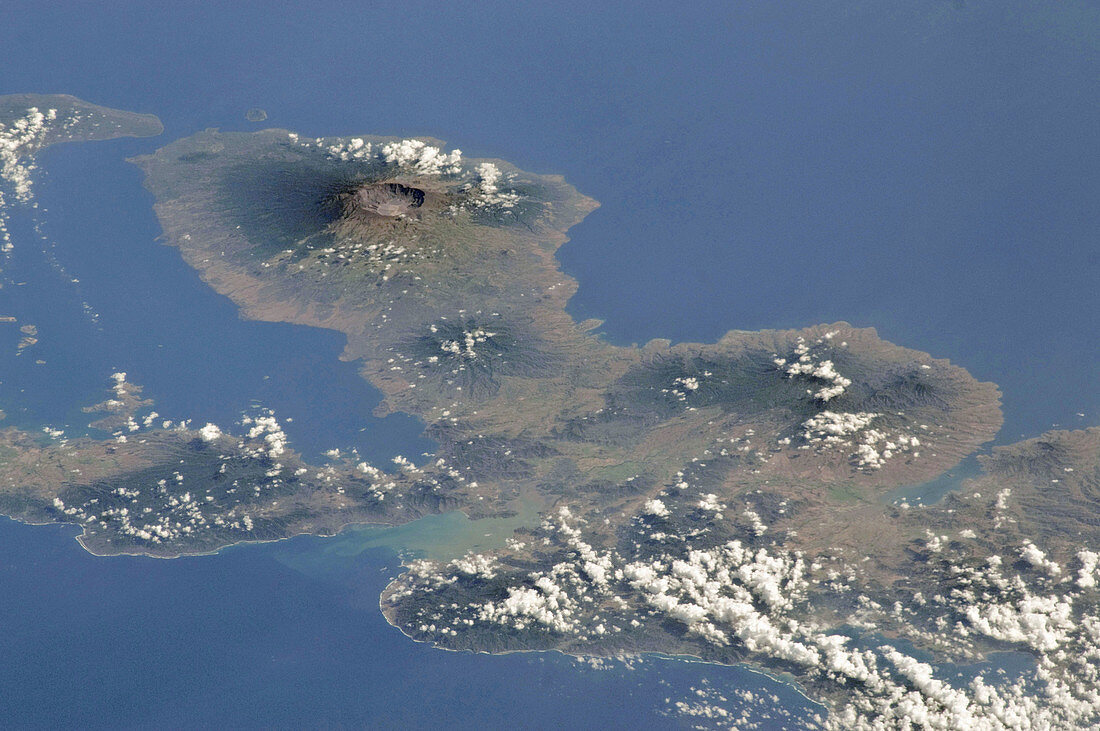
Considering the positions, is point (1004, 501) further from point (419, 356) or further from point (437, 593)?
point (419, 356)

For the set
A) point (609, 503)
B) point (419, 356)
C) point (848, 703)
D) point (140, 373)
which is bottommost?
point (848, 703)

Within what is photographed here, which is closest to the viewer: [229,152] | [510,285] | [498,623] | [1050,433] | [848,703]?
[848,703]

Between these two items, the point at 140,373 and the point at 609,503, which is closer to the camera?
the point at 609,503

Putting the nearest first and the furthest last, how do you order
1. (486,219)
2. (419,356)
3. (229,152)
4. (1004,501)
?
(1004,501) → (419,356) → (486,219) → (229,152)

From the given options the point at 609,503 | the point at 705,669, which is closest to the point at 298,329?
the point at 609,503

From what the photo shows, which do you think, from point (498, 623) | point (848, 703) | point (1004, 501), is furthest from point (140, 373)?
point (1004, 501)

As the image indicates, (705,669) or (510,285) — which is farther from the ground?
(510,285)

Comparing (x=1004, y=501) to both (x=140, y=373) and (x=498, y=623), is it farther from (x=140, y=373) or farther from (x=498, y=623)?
(x=140, y=373)
